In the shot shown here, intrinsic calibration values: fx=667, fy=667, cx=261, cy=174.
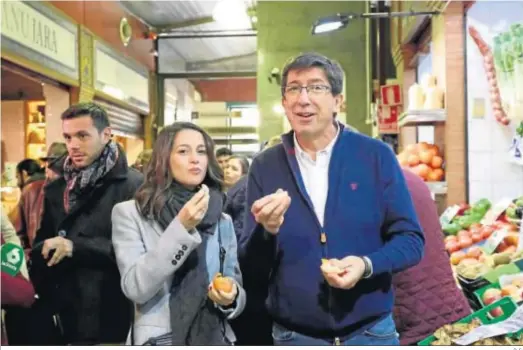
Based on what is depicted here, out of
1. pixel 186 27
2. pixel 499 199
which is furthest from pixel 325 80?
pixel 186 27

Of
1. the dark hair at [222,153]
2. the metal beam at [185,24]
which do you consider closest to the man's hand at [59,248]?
the dark hair at [222,153]

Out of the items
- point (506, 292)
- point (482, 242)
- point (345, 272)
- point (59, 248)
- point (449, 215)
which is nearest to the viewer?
point (345, 272)

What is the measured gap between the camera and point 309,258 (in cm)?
165

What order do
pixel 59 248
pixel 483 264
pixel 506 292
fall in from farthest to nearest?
1. pixel 483 264
2. pixel 506 292
3. pixel 59 248

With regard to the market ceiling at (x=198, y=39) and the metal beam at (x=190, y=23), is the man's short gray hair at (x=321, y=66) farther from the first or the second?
the metal beam at (x=190, y=23)

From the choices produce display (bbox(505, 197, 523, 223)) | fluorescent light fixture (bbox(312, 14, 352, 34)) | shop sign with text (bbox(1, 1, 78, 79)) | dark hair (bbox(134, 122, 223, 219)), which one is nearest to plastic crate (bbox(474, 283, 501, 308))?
produce display (bbox(505, 197, 523, 223))

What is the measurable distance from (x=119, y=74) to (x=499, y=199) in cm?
449

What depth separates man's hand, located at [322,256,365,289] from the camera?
4.98 ft

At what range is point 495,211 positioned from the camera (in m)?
3.56

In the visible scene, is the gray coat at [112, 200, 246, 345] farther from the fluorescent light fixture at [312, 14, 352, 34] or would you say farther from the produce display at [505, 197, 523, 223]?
the fluorescent light fixture at [312, 14, 352, 34]

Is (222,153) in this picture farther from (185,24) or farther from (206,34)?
(206,34)

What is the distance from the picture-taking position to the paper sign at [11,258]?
2.07 meters

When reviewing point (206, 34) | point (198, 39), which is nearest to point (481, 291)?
point (206, 34)

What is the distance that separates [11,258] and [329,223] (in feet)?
3.48
